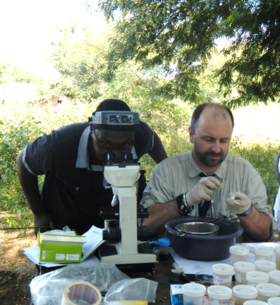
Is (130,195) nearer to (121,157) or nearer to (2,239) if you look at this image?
(121,157)

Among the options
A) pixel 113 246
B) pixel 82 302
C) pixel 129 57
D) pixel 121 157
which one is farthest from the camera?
pixel 129 57

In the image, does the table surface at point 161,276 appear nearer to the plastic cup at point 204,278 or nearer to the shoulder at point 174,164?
the plastic cup at point 204,278

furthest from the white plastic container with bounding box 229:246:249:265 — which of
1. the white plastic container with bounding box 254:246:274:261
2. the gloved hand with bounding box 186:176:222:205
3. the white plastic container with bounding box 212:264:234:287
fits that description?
the gloved hand with bounding box 186:176:222:205

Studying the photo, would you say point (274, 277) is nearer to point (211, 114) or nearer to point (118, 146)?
point (118, 146)

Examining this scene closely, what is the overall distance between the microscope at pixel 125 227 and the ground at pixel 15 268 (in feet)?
6.41

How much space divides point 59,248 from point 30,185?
1.18 metres

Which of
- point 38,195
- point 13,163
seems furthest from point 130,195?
point 13,163

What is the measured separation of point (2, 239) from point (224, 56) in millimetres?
3606

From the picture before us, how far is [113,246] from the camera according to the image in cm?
159

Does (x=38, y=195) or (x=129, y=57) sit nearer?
(x=38, y=195)

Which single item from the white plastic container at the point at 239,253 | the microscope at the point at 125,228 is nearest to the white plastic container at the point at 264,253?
the white plastic container at the point at 239,253

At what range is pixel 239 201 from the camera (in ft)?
6.03

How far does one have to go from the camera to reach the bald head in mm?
2234

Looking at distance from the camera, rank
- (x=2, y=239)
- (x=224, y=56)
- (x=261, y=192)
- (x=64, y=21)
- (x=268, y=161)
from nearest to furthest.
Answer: (x=261, y=192)
(x=2, y=239)
(x=224, y=56)
(x=268, y=161)
(x=64, y=21)
